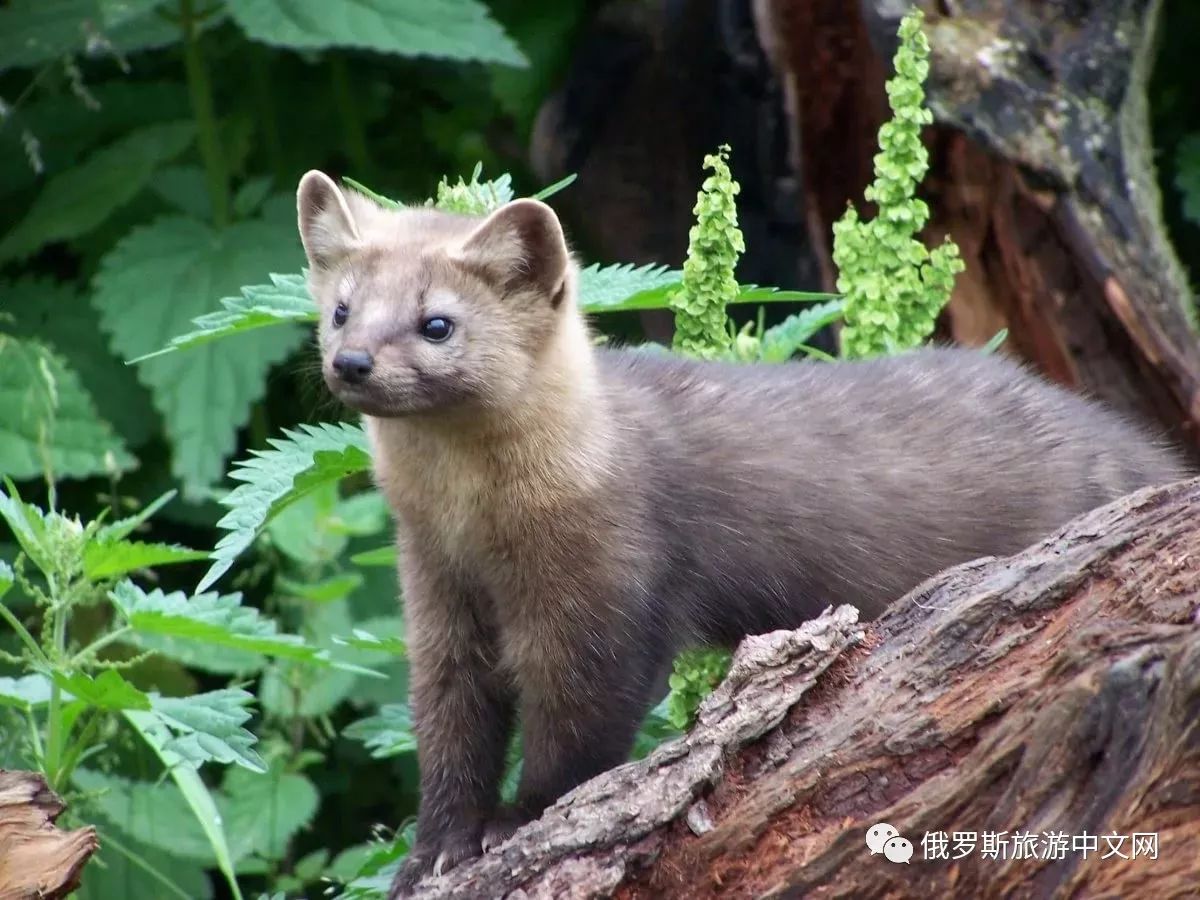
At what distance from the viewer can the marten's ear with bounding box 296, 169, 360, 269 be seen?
10.9 feet

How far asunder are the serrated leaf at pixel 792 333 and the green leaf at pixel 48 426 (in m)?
Result: 1.71

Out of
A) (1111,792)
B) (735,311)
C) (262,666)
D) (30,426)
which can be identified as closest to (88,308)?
(30,426)

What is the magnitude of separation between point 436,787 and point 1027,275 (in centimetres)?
251

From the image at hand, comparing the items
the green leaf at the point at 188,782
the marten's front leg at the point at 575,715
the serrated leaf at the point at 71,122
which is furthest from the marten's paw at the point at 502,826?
the serrated leaf at the point at 71,122

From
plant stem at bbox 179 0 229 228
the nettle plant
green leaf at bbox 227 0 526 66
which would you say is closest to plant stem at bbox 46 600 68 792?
the nettle plant

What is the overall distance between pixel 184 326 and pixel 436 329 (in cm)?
180

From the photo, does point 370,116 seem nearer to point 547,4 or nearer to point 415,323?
point 547,4

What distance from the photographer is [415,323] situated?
10.4 ft

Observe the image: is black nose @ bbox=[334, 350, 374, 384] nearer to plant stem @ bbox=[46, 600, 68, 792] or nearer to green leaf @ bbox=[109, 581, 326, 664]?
green leaf @ bbox=[109, 581, 326, 664]

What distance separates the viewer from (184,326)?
4754 millimetres

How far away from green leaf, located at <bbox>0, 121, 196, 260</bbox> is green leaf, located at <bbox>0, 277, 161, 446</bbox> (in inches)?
6.7

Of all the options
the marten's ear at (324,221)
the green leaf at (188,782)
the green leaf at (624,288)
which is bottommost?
the green leaf at (188,782)

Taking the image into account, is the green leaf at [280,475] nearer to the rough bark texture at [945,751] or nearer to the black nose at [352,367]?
the black nose at [352,367]

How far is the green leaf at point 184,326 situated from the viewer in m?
4.66
